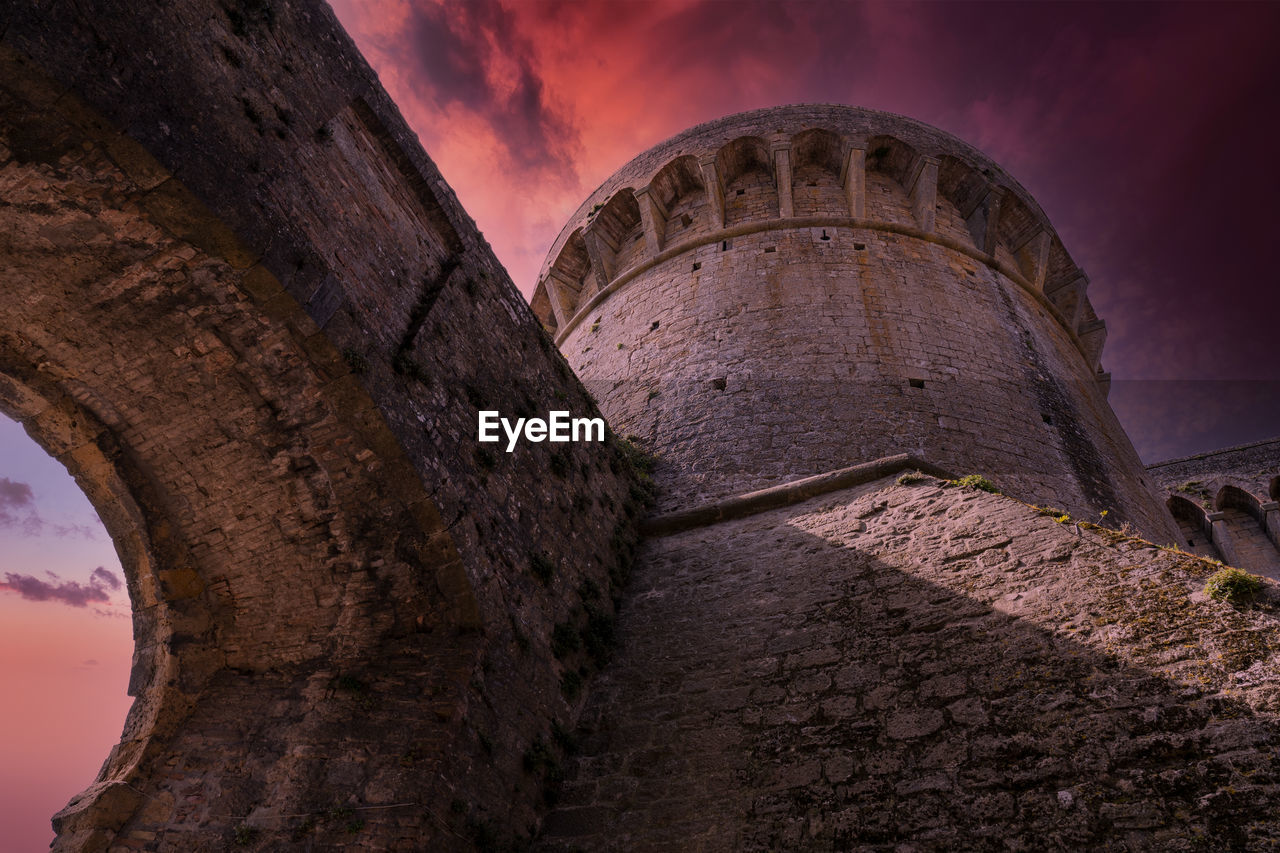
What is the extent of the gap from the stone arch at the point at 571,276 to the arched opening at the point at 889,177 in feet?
17.5

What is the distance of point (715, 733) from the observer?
4.82 meters

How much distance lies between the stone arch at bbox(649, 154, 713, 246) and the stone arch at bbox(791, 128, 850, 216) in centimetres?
159

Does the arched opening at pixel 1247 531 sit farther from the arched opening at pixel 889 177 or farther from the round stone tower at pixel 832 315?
the arched opening at pixel 889 177

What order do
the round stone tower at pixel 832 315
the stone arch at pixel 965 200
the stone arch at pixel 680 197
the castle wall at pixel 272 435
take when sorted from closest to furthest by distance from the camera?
1. the castle wall at pixel 272 435
2. the round stone tower at pixel 832 315
3. the stone arch at pixel 965 200
4. the stone arch at pixel 680 197

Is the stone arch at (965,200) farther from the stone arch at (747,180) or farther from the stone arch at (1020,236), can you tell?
the stone arch at (747,180)

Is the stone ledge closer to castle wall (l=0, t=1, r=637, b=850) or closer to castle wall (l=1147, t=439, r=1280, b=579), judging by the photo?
castle wall (l=0, t=1, r=637, b=850)

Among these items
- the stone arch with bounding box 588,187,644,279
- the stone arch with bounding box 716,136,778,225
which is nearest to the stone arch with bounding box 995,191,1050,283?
the stone arch with bounding box 716,136,778,225

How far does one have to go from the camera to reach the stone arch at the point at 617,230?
44.1 feet

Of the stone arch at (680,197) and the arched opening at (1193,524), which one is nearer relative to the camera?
the stone arch at (680,197)

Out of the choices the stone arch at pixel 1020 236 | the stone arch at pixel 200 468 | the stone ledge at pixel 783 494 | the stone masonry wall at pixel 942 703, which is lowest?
the stone masonry wall at pixel 942 703

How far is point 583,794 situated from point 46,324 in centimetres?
421

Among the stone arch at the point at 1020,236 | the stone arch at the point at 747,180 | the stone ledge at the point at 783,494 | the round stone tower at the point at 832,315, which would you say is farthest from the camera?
the stone arch at the point at 1020,236

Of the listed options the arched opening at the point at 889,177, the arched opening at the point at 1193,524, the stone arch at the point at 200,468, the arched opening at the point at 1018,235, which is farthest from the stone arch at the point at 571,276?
the arched opening at the point at 1193,524

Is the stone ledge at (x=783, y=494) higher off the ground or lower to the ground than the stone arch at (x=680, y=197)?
lower
